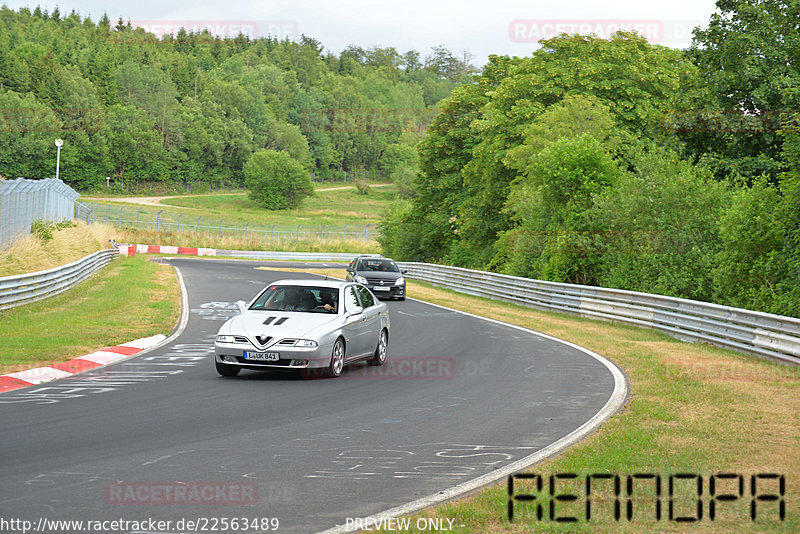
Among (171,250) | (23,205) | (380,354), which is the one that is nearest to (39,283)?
(23,205)

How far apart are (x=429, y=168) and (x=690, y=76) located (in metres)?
25.1

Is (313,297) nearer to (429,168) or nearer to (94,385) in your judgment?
(94,385)

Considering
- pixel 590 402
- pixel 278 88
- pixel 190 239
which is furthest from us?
pixel 278 88

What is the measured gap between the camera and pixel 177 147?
500 ft

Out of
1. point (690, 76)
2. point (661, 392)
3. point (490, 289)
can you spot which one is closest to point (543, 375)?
point (661, 392)

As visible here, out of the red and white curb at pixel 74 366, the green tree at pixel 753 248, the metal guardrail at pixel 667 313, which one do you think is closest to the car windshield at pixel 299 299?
the red and white curb at pixel 74 366

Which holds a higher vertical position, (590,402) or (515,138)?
(515,138)

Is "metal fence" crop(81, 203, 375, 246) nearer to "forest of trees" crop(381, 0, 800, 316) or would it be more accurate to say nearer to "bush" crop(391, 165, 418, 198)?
"forest of trees" crop(381, 0, 800, 316)

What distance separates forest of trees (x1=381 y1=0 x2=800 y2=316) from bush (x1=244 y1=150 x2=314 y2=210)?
3486 inches

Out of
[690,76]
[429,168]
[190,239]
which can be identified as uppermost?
[690,76]

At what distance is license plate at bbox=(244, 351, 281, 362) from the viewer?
1236 cm

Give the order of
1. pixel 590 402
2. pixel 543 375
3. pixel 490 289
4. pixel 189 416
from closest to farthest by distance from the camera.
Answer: pixel 189 416, pixel 590 402, pixel 543 375, pixel 490 289

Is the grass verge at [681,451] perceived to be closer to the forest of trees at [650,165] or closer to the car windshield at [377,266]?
the forest of trees at [650,165]

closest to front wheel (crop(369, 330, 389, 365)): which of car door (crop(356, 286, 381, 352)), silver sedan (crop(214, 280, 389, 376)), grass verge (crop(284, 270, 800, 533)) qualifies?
silver sedan (crop(214, 280, 389, 376))
